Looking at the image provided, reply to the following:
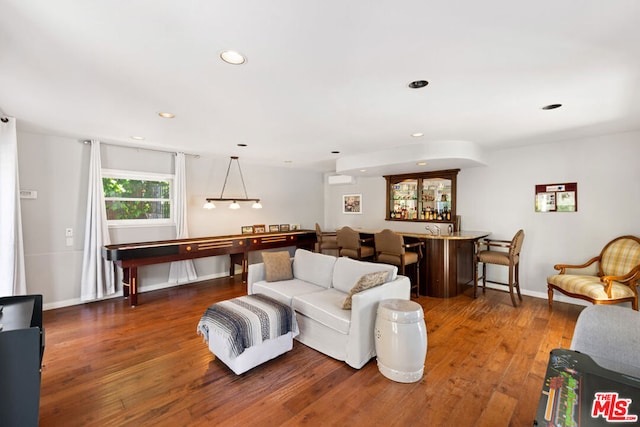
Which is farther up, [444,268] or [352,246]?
[352,246]

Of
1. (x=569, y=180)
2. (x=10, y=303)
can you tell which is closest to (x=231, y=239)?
(x=10, y=303)

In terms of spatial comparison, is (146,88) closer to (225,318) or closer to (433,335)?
(225,318)

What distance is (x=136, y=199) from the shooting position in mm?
4789

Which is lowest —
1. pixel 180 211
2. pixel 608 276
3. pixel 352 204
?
pixel 608 276

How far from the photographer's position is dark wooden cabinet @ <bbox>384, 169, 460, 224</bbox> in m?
5.39

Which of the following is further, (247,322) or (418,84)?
(247,322)

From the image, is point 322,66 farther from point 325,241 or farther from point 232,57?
point 325,241

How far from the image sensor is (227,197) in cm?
593

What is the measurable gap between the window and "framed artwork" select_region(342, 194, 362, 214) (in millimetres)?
4048

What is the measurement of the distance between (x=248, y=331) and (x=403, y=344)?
132 cm

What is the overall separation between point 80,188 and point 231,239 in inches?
93.4


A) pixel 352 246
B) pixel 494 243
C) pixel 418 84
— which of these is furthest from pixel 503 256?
pixel 418 84

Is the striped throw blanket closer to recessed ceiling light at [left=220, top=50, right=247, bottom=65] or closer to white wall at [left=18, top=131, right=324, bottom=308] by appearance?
recessed ceiling light at [left=220, top=50, right=247, bottom=65]

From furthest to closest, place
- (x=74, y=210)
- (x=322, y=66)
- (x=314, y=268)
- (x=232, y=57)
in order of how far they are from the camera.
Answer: (x=74, y=210) < (x=314, y=268) < (x=322, y=66) < (x=232, y=57)
